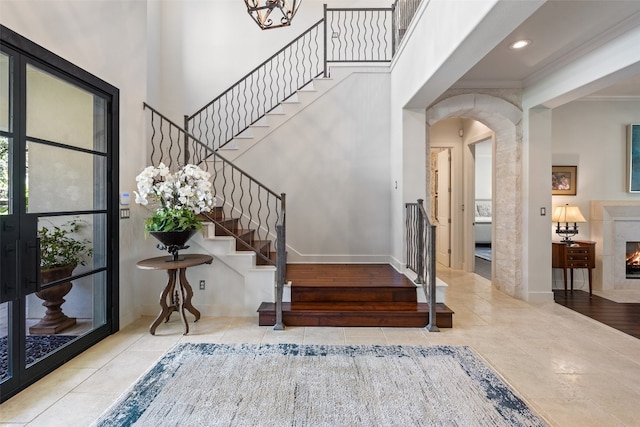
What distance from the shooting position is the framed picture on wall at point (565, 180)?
5230 millimetres

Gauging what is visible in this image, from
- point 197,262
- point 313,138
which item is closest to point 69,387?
point 197,262

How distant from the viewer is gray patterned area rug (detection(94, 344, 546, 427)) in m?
2.06

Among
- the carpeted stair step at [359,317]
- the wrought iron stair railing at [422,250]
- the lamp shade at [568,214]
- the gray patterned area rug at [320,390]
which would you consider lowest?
the gray patterned area rug at [320,390]

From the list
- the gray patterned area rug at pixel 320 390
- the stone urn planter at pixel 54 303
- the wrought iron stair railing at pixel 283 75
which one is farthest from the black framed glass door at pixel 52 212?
the wrought iron stair railing at pixel 283 75

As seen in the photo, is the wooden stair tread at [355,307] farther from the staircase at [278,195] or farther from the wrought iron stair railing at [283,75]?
the wrought iron stair railing at [283,75]

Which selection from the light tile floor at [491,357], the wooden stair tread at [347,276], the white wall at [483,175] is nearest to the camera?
the light tile floor at [491,357]

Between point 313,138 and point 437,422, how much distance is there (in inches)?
162

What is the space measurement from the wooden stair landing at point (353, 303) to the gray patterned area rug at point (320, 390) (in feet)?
1.74

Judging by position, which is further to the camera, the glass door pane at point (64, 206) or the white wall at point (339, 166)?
the white wall at point (339, 166)

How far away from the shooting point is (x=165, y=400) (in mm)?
2238

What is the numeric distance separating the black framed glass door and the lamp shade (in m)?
5.97

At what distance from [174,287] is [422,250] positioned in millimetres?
2786

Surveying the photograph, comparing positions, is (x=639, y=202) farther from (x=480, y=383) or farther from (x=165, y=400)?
(x=165, y=400)

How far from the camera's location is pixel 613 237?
5156 millimetres
